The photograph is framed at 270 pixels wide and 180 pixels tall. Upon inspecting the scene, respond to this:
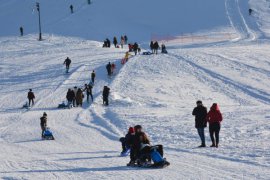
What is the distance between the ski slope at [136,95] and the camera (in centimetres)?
1500

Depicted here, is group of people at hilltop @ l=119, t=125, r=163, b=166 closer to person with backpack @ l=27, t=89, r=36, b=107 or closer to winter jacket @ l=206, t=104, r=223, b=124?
winter jacket @ l=206, t=104, r=223, b=124

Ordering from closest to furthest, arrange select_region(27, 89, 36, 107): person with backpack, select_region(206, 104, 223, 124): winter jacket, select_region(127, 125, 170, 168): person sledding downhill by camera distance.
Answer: select_region(127, 125, 170, 168): person sledding downhill, select_region(206, 104, 223, 124): winter jacket, select_region(27, 89, 36, 107): person with backpack

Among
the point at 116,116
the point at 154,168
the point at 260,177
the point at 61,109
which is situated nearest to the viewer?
the point at 260,177

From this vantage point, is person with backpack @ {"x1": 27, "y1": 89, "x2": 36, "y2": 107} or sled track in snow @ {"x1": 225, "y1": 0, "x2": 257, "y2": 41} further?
sled track in snow @ {"x1": 225, "y1": 0, "x2": 257, "y2": 41}

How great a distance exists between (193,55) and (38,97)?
599 inches

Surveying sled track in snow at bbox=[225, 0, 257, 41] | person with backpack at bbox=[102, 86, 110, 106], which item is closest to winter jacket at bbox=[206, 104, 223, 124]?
person with backpack at bbox=[102, 86, 110, 106]

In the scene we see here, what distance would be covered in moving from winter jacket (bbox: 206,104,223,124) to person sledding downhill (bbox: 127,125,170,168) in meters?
3.00

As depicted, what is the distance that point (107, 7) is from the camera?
71438mm

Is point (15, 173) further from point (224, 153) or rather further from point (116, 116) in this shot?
point (116, 116)

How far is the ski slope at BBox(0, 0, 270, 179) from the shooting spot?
49.2 feet

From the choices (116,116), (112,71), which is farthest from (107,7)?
(116,116)

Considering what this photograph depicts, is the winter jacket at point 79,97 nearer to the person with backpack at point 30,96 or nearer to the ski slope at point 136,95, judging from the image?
the ski slope at point 136,95

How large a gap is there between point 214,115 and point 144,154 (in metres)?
3.49

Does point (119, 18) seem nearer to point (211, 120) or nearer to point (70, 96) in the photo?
point (70, 96)
